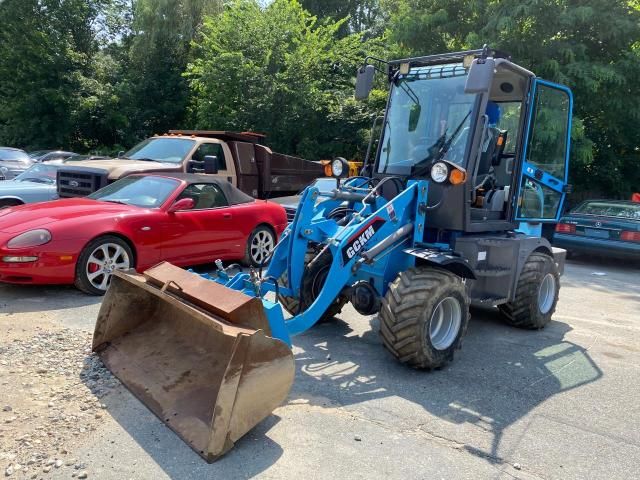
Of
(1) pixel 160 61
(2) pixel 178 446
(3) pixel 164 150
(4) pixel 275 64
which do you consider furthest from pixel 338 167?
(1) pixel 160 61

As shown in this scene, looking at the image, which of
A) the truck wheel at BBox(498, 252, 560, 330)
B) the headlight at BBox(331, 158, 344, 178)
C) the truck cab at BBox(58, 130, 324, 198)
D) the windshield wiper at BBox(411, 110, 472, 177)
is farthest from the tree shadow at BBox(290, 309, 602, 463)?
the truck cab at BBox(58, 130, 324, 198)

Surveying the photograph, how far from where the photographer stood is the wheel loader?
3584mm

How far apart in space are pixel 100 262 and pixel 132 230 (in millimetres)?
547

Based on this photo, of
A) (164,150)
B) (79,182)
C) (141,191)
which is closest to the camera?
(141,191)

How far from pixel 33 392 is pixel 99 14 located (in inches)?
1311

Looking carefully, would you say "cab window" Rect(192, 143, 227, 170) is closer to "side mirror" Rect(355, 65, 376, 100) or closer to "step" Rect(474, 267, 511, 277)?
"side mirror" Rect(355, 65, 376, 100)

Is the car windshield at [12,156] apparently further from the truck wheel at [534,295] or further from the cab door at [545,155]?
the truck wheel at [534,295]

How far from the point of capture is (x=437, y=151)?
559 cm

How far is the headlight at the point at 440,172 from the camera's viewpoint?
492 centimetres

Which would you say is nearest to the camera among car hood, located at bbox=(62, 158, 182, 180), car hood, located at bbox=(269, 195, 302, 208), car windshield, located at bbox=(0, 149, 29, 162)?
car hood, located at bbox=(62, 158, 182, 180)

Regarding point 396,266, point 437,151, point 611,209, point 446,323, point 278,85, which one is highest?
point 278,85

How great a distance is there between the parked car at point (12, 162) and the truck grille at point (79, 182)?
29.6 feet

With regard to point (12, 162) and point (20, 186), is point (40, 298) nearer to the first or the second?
point (20, 186)

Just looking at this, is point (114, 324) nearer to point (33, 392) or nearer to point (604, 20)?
point (33, 392)
